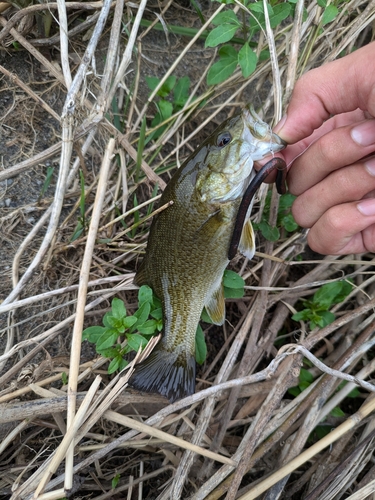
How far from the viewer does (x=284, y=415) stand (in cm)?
247

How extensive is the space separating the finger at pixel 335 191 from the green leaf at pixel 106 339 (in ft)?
3.80

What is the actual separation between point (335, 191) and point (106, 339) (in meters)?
1.35

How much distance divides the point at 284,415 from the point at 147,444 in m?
0.80

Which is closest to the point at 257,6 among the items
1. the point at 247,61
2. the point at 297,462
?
the point at 247,61

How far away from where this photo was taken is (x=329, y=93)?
6.36 ft

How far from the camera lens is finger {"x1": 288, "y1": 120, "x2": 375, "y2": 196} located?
6.26ft

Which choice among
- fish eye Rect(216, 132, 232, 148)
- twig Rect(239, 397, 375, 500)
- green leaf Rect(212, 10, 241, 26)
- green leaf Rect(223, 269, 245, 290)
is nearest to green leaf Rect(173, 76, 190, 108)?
green leaf Rect(212, 10, 241, 26)

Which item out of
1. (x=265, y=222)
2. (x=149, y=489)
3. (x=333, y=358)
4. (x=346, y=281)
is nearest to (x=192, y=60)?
(x=265, y=222)

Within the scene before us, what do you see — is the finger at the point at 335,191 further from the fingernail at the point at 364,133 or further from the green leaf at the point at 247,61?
the green leaf at the point at 247,61

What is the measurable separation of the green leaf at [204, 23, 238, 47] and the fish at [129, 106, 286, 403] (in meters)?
0.46

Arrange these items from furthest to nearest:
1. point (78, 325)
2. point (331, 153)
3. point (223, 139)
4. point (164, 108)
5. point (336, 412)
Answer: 1. point (164, 108)
2. point (336, 412)
3. point (223, 139)
4. point (331, 153)
5. point (78, 325)

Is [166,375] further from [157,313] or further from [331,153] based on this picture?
[331,153]

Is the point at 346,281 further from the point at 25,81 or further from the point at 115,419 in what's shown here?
the point at 25,81

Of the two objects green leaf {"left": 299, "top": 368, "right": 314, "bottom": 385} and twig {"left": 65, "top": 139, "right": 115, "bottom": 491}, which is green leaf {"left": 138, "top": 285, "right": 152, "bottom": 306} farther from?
green leaf {"left": 299, "top": 368, "right": 314, "bottom": 385}
